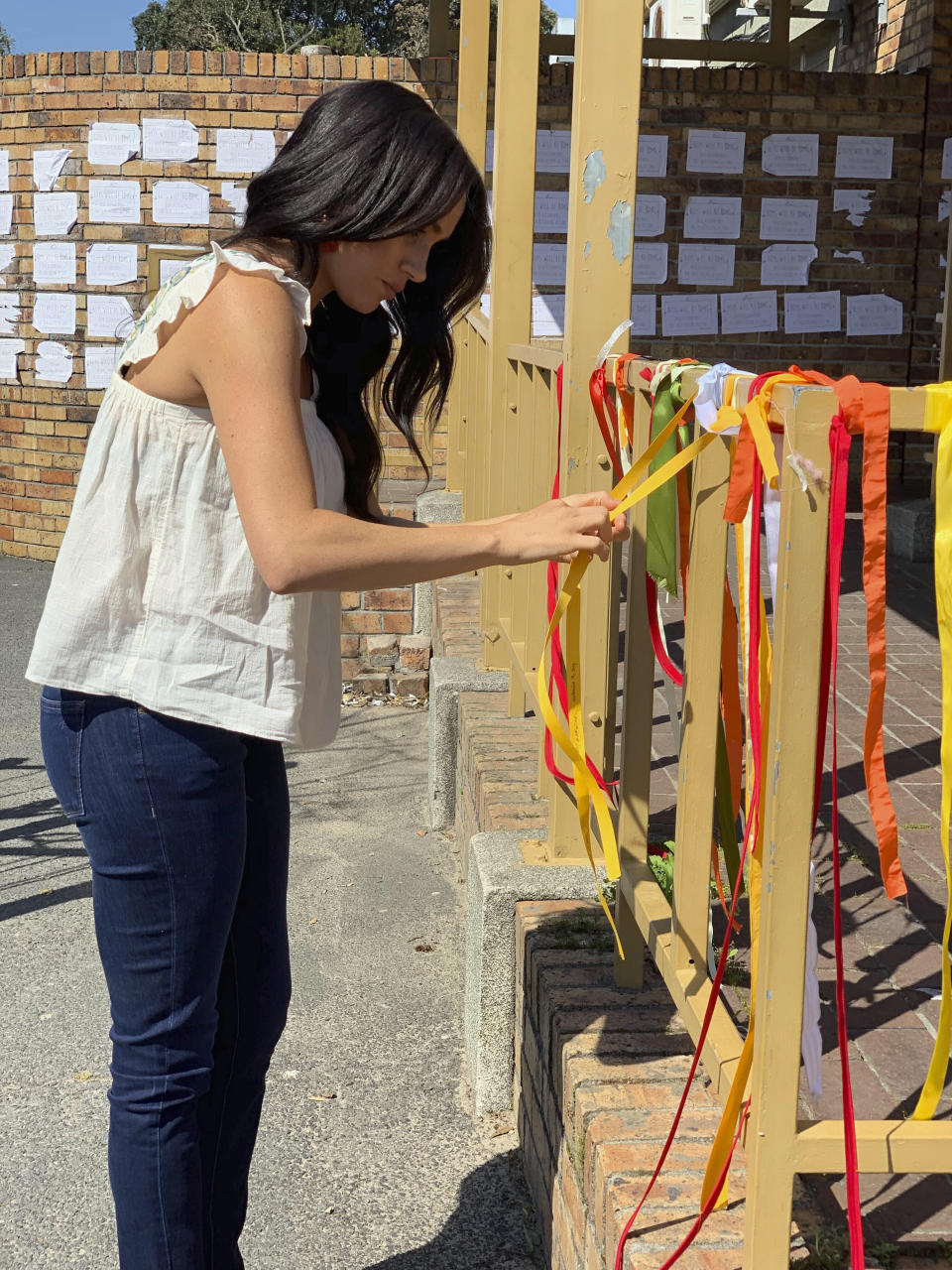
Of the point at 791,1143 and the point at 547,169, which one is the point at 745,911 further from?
the point at 547,169

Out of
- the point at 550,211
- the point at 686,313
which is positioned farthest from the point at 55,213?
the point at 686,313

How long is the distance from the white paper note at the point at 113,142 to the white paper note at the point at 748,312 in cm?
362

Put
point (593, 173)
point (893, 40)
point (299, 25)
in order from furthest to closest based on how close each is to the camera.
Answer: point (299, 25) < point (893, 40) < point (593, 173)

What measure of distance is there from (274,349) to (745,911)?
5.64 ft

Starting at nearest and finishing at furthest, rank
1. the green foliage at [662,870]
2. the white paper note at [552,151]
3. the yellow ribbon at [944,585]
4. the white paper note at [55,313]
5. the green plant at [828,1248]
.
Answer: the yellow ribbon at [944,585]
the green plant at [828,1248]
the green foliage at [662,870]
the white paper note at [552,151]
the white paper note at [55,313]

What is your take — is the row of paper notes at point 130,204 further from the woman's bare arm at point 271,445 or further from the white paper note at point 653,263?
the woman's bare arm at point 271,445

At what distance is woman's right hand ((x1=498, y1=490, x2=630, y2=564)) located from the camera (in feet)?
5.90

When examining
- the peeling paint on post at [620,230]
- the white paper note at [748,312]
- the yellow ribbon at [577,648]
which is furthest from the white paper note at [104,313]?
the yellow ribbon at [577,648]

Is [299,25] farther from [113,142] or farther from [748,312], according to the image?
[748,312]

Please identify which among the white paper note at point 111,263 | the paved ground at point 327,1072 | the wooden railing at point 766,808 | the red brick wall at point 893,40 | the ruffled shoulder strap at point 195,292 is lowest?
the paved ground at point 327,1072

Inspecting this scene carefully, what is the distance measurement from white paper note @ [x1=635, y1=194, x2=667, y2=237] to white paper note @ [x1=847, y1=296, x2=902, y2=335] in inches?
48.9

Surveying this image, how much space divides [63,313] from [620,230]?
22.5 feet

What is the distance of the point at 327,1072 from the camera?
3.27 meters

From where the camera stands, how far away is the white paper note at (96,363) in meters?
8.61
